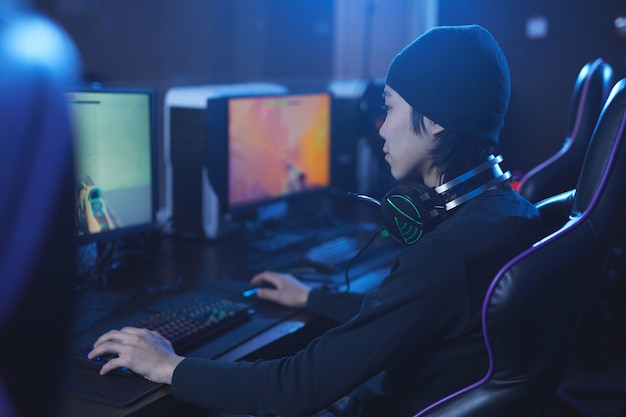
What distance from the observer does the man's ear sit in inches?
44.4

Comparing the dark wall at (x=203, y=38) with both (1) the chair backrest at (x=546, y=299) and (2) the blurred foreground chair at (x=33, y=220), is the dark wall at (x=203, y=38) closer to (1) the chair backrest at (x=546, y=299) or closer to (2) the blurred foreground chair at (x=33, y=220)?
(1) the chair backrest at (x=546, y=299)

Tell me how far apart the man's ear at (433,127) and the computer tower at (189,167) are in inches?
40.0

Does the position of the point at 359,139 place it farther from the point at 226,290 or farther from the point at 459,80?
the point at 459,80

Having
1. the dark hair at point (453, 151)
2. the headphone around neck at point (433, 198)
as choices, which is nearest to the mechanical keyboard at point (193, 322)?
the headphone around neck at point (433, 198)

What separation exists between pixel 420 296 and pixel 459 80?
0.35m

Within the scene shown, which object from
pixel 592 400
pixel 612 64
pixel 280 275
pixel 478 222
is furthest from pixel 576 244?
pixel 612 64

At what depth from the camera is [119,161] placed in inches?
65.1

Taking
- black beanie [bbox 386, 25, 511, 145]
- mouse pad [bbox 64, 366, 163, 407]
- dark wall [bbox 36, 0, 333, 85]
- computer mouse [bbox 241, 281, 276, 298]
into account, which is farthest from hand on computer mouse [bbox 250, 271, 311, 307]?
dark wall [bbox 36, 0, 333, 85]

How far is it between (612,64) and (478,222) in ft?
7.12

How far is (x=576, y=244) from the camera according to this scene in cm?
96

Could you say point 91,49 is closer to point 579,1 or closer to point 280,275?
point 579,1

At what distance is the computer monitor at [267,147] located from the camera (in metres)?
1.94

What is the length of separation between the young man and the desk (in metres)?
0.08

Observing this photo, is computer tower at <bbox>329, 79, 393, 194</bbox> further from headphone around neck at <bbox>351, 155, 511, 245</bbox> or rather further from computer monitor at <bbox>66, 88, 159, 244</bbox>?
headphone around neck at <bbox>351, 155, 511, 245</bbox>
